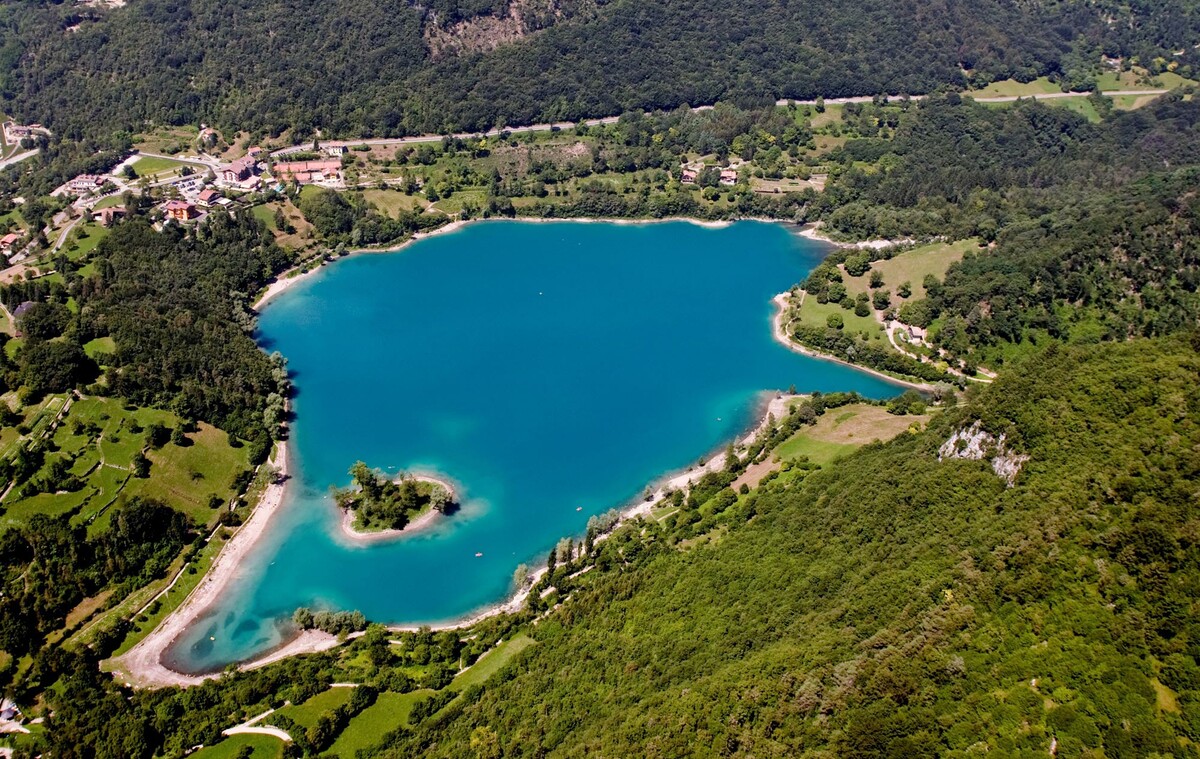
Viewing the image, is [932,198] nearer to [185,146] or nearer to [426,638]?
[426,638]

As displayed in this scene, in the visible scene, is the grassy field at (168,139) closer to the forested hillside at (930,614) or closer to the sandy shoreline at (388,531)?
the sandy shoreline at (388,531)

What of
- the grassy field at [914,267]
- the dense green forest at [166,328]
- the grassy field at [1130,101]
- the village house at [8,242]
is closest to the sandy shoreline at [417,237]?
the dense green forest at [166,328]

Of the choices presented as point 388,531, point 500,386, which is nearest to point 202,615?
point 388,531

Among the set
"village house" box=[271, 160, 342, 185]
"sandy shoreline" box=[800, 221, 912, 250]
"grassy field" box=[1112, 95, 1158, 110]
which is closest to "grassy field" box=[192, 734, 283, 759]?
"sandy shoreline" box=[800, 221, 912, 250]

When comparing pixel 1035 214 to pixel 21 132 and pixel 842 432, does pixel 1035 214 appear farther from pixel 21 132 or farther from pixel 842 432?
pixel 21 132

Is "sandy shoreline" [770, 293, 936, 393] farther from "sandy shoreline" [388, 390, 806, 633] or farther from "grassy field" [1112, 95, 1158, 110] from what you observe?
"grassy field" [1112, 95, 1158, 110]

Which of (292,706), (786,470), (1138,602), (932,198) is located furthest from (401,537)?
(932,198)
